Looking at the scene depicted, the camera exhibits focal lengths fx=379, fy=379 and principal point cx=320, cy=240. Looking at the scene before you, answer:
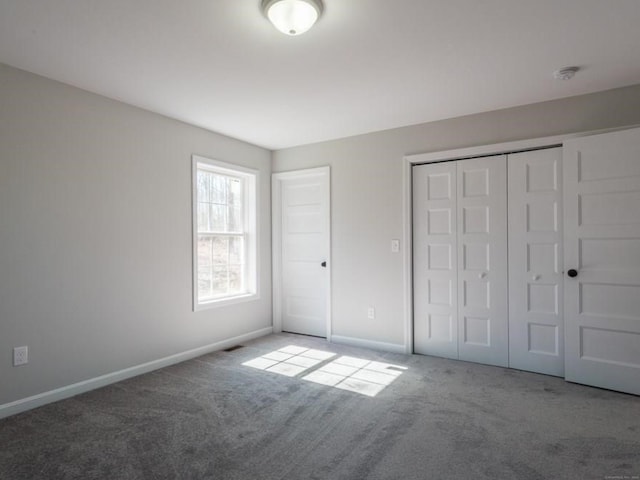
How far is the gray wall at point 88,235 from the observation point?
265cm

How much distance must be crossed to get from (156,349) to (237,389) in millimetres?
1007

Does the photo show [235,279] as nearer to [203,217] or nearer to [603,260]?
[203,217]

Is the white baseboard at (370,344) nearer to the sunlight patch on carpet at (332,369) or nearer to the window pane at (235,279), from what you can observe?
the sunlight patch on carpet at (332,369)

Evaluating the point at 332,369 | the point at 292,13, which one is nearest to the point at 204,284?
the point at 332,369

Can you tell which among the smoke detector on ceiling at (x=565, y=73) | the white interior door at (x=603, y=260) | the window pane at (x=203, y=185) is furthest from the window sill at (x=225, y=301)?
the smoke detector on ceiling at (x=565, y=73)

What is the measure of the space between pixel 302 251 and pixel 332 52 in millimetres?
2752

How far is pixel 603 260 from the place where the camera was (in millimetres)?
3002

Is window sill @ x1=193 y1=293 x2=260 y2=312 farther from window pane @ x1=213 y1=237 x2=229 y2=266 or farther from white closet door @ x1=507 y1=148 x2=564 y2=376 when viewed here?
white closet door @ x1=507 y1=148 x2=564 y2=376

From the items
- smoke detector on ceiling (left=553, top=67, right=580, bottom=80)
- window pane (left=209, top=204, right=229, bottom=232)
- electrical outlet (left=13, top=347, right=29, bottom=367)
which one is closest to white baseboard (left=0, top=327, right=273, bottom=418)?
electrical outlet (left=13, top=347, right=29, bottom=367)

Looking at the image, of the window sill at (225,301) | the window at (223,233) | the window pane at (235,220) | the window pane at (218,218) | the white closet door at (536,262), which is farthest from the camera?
the window pane at (235,220)

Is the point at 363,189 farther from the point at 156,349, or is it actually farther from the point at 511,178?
the point at 156,349

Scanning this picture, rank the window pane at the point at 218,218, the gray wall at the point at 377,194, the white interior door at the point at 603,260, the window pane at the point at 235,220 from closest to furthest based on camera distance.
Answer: the white interior door at the point at 603,260 < the gray wall at the point at 377,194 < the window pane at the point at 218,218 < the window pane at the point at 235,220

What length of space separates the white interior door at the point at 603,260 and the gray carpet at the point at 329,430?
0.23m

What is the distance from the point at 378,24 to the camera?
2.16 meters
